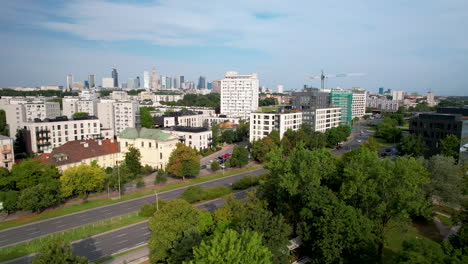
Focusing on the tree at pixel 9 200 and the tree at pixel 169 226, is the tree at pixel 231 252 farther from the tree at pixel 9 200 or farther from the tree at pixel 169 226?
the tree at pixel 9 200

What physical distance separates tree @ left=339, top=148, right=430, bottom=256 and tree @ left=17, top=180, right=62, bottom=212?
113ft

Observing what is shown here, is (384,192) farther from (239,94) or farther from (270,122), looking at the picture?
(239,94)

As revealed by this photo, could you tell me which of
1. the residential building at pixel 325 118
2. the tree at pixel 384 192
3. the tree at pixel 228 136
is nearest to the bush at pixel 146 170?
the tree at pixel 228 136

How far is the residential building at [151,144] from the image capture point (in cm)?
5977

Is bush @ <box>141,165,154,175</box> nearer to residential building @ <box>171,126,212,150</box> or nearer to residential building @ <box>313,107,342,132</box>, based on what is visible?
residential building @ <box>171,126,212,150</box>

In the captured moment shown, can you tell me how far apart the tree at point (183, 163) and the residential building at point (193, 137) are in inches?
746

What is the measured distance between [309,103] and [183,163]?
5419 cm

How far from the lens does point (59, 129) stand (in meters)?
74.1

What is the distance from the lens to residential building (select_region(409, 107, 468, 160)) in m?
55.5

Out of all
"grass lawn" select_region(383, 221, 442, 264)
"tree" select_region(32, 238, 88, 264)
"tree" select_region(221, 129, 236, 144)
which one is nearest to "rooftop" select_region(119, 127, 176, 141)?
"tree" select_region(221, 129, 236, 144)

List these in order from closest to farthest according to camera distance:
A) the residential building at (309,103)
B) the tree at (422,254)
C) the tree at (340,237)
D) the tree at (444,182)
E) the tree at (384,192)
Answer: the tree at (422,254) → the tree at (340,237) → the tree at (384,192) → the tree at (444,182) → the residential building at (309,103)

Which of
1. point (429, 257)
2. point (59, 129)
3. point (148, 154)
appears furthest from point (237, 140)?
point (429, 257)

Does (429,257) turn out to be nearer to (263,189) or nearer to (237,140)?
(263,189)

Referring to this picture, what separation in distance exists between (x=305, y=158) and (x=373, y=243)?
11.3 m
